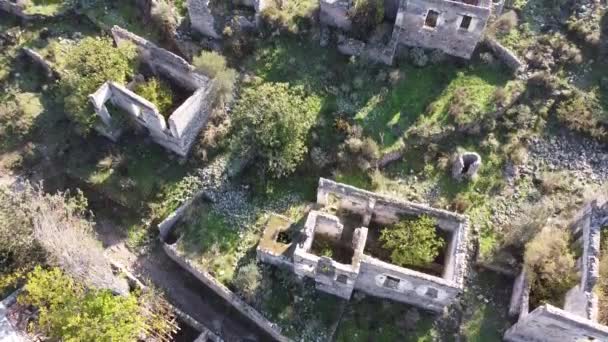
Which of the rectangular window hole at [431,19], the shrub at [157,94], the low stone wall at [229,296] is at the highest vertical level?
the rectangular window hole at [431,19]

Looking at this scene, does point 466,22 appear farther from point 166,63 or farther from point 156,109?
point 156,109

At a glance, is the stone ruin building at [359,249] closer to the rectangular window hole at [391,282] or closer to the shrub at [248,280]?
the rectangular window hole at [391,282]

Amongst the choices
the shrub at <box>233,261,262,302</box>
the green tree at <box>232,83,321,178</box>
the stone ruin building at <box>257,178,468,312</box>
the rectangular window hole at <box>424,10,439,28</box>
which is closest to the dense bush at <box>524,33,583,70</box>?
the rectangular window hole at <box>424,10,439,28</box>

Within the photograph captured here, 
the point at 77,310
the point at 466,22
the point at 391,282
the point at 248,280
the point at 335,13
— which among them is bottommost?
the point at 77,310

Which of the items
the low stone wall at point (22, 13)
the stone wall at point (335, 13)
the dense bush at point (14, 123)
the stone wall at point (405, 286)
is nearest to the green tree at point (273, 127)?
the stone wall at point (335, 13)

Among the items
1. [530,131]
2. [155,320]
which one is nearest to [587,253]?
[530,131]

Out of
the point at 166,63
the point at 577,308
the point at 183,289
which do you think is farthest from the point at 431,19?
the point at 183,289

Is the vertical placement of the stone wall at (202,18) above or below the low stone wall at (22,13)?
above

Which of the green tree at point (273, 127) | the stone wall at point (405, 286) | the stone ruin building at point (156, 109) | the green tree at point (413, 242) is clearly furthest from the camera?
the stone ruin building at point (156, 109)

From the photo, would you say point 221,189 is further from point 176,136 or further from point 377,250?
point 377,250
